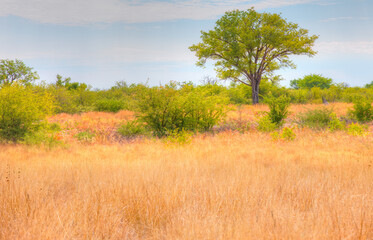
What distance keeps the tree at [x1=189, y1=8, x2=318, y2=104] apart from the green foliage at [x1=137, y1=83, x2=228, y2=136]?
1662 centimetres

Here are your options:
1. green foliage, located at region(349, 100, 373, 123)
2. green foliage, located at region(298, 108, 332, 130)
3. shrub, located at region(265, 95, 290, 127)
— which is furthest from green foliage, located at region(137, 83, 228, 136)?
green foliage, located at region(349, 100, 373, 123)

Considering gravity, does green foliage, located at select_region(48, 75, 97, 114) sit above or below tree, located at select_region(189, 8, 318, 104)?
below

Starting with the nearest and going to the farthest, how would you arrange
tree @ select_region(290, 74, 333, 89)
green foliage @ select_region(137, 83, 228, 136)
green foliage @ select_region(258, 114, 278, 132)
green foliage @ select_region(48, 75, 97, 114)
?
green foliage @ select_region(137, 83, 228, 136) → green foliage @ select_region(258, 114, 278, 132) → green foliage @ select_region(48, 75, 97, 114) → tree @ select_region(290, 74, 333, 89)

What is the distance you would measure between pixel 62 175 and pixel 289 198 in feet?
14.2

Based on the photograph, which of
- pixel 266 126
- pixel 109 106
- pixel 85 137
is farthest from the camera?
pixel 109 106

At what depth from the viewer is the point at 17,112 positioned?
11125 millimetres

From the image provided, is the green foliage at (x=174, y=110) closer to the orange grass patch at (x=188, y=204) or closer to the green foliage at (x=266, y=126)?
the green foliage at (x=266, y=126)

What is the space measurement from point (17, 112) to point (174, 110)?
6.80m

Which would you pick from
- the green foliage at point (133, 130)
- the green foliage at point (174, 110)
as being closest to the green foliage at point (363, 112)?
the green foliage at point (174, 110)

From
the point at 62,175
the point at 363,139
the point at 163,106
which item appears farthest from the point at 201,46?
the point at 62,175

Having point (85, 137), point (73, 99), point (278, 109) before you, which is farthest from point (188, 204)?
point (73, 99)

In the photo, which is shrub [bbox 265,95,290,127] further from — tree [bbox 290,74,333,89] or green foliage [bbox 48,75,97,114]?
tree [bbox 290,74,333,89]

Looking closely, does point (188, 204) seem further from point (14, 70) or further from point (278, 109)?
point (14, 70)

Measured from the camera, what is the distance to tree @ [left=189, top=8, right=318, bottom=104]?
94.5 ft
